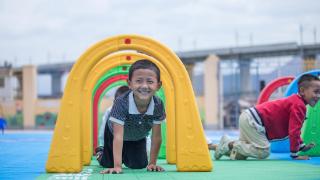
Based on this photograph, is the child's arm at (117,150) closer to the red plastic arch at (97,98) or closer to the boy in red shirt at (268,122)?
the boy in red shirt at (268,122)

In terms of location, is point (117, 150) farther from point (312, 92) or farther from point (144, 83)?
point (312, 92)

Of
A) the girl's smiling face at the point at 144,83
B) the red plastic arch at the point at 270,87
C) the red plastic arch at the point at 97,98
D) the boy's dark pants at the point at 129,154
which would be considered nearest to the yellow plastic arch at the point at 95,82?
the boy's dark pants at the point at 129,154

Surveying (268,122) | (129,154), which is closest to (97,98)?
(129,154)

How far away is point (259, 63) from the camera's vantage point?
18.9 metres

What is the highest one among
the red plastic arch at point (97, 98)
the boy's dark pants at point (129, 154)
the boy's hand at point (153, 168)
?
the red plastic arch at point (97, 98)

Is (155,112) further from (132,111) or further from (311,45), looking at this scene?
(311,45)

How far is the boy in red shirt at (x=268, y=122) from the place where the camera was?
6496mm

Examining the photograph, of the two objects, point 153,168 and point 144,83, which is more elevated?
point 144,83

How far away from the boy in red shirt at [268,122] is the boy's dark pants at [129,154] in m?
1.59

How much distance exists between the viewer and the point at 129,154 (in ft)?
17.6

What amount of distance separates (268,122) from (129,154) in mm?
2237

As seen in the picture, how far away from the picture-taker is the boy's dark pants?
530 cm

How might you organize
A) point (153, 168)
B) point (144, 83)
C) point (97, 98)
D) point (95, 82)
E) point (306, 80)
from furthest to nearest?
point (97, 98)
point (306, 80)
point (95, 82)
point (153, 168)
point (144, 83)

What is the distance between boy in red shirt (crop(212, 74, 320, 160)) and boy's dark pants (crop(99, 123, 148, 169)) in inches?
62.6
